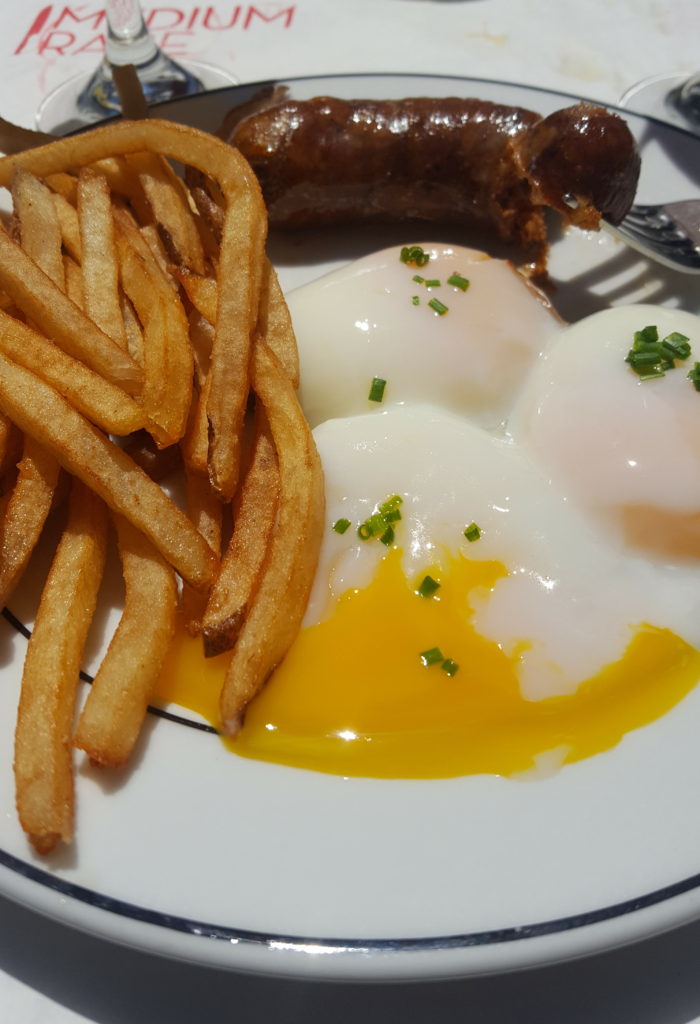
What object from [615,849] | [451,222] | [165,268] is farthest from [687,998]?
[451,222]

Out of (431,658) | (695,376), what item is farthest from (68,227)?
(695,376)

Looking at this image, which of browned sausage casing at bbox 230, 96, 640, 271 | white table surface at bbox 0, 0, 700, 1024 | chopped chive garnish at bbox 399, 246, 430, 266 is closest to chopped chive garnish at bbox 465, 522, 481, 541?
chopped chive garnish at bbox 399, 246, 430, 266

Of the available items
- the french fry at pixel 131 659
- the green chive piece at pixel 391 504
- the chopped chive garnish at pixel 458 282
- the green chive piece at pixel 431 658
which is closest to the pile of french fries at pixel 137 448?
the french fry at pixel 131 659

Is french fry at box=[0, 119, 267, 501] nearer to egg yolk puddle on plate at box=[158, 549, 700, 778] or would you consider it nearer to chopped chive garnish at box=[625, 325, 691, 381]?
egg yolk puddle on plate at box=[158, 549, 700, 778]

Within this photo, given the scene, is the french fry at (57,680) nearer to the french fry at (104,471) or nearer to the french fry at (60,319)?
the french fry at (104,471)

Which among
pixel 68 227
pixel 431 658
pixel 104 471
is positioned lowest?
pixel 431 658

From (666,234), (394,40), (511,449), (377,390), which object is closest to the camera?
(511,449)

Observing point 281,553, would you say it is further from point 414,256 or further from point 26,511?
point 414,256
